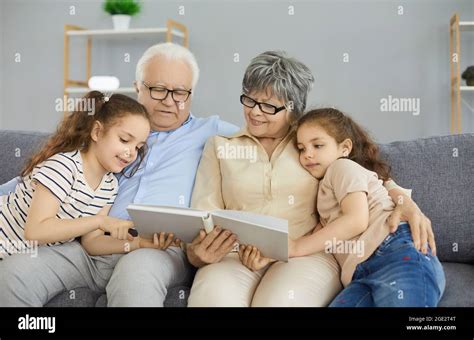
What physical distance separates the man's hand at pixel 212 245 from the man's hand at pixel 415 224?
452 millimetres

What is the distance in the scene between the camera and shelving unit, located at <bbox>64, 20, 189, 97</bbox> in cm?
426

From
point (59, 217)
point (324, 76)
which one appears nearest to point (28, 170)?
point (59, 217)

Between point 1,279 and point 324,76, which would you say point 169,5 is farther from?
point 1,279

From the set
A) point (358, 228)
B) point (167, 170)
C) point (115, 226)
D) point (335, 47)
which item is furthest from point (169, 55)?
point (335, 47)

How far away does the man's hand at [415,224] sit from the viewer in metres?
1.77

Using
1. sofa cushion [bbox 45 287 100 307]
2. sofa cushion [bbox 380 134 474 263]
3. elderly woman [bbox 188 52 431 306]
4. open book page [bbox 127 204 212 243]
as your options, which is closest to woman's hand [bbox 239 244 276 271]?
elderly woman [bbox 188 52 431 306]

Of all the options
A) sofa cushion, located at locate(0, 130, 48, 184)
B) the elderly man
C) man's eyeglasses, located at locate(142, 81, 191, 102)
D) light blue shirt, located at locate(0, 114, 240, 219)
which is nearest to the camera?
the elderly man

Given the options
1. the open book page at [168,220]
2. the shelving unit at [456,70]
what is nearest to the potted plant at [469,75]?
the shelving unit at [456,70]

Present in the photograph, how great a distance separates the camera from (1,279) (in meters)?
1.73

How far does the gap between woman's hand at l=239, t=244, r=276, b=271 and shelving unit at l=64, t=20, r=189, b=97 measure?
261cm

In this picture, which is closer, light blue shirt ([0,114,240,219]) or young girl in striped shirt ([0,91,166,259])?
young girl in striped shirt ([0,91,166,259])

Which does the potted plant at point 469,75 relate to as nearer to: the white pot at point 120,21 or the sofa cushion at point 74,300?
the white pot at point 120,21

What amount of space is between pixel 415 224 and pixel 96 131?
97 centimetres

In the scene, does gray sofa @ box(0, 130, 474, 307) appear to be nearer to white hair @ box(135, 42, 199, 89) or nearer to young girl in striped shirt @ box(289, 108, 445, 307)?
young girl in striped shirt @ box(289, 108, 445, 307)
